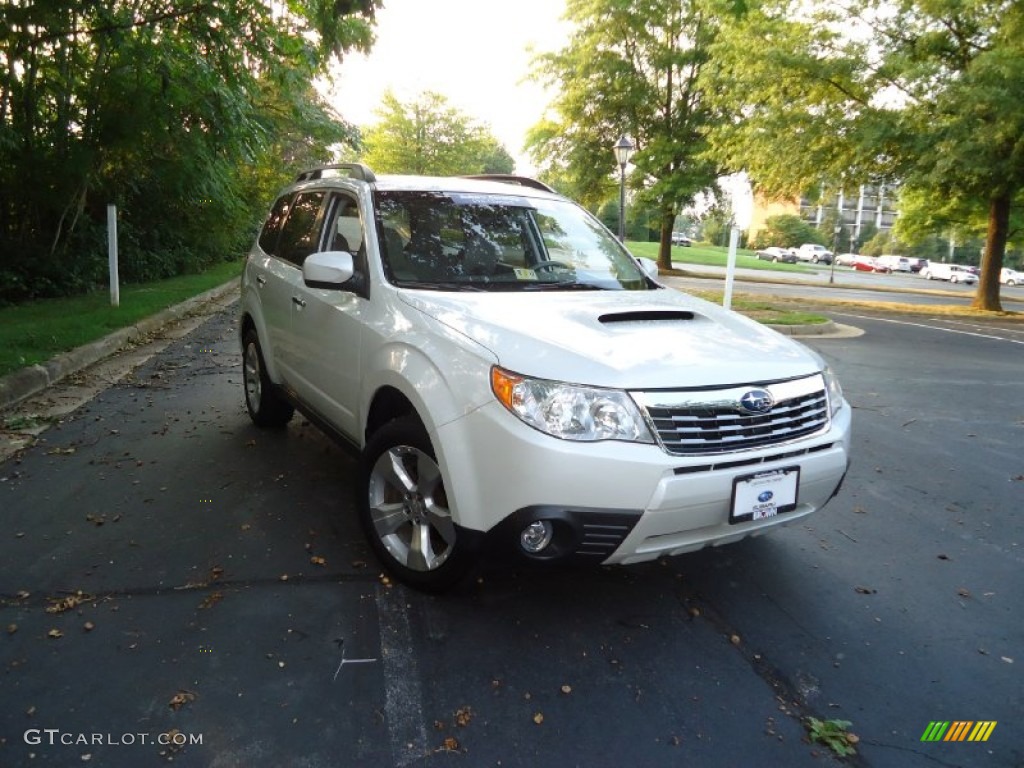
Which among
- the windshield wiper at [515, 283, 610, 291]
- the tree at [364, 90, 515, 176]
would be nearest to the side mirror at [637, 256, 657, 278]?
the windshield wiper at [515, 283, 610, 291]

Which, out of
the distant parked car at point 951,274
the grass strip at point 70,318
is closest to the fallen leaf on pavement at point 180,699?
the grass strip at point 70,318

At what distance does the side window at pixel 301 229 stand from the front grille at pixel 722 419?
262cm

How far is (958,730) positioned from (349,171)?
3.92m

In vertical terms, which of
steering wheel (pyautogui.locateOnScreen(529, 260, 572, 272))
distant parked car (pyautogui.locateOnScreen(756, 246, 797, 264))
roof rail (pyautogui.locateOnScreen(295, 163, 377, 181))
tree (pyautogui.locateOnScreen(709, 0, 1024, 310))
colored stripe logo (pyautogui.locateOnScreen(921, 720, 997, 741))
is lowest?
colored stripe logo (pyautogui.locateOnScreen(921, 720, 997, 741))

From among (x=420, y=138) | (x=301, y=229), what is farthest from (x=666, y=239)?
(x=301, y=229)

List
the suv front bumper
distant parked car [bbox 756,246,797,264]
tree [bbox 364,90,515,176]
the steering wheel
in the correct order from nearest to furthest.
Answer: the suv front bumper → the steering wheel → tree [bbox 364,90,515,176] → distant parked car [bbox 756,246,797,264]

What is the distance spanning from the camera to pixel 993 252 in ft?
65.0

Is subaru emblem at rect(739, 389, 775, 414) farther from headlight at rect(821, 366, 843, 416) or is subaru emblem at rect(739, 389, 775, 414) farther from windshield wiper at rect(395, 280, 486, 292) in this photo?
windshield wiper at rect(395, 280, 486, 292)

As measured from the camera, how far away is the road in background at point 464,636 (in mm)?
2342

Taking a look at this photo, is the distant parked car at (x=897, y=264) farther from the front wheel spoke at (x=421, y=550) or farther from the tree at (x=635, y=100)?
the front wheel spoke at (x=421, y=550)

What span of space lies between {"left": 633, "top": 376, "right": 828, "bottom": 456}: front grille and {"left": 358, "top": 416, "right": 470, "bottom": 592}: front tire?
87 cm

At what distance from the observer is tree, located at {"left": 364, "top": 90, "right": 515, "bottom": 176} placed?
47.2m

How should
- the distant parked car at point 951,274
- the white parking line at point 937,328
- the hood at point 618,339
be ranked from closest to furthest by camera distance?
the hood at point 618,339, the white parking line at point 937,328, the distant parked car at point 951,274

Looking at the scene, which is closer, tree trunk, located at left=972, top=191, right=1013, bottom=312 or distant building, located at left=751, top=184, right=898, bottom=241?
tree trunk, located at left=972, top=191, right=1013, bottom=312
